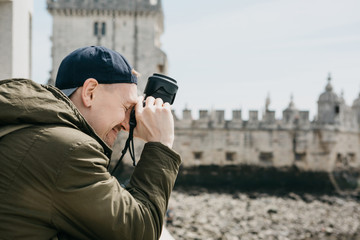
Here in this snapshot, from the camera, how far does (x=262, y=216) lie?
44.5 feet

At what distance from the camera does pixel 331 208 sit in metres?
15.6

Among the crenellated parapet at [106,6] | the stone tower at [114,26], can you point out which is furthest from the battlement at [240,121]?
the crenellated parapet at [106,6]

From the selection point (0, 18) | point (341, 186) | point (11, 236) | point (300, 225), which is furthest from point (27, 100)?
point (341, 186)

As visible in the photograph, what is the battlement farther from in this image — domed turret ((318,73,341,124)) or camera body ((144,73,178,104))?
camera body ((144,73,178,104))

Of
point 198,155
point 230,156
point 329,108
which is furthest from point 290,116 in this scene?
point 198,155

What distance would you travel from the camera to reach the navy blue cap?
1381 mm

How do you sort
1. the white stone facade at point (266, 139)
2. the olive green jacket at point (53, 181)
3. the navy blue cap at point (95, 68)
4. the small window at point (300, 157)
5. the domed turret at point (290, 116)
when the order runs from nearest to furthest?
the olive green jacket at point (53, 181), the navy blue cap at point (95, 68), the white stone facade at point (266, 139), the small window at point (300, 157), the domed turret at point (290, 116)

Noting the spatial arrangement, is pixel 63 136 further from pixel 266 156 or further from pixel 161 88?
pixel 266 156

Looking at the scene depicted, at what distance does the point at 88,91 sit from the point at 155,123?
0.89 ft

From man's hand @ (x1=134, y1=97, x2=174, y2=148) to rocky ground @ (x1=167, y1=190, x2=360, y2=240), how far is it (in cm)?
957

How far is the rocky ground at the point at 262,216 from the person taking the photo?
1144 centimetres

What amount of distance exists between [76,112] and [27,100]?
0.52 ft

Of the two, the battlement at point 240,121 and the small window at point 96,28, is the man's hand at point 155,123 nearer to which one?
Answer: the battlement at point 240,121

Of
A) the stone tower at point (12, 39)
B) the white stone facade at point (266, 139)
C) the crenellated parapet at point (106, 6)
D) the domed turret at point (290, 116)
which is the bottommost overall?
the white stone facade at point (266, 139)
